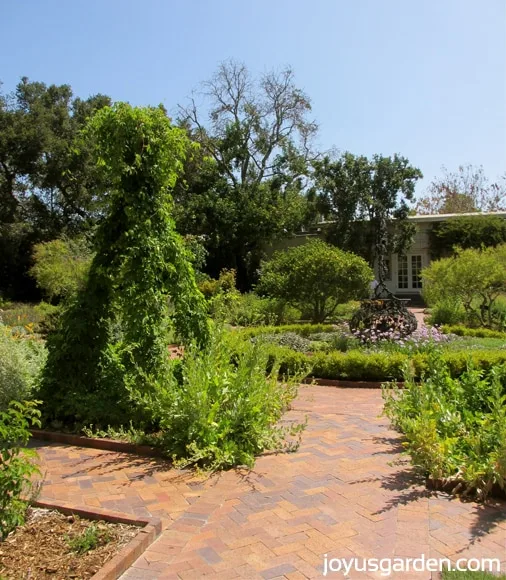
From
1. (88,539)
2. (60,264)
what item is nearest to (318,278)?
(60,264)

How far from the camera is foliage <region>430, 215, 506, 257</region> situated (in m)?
23.2

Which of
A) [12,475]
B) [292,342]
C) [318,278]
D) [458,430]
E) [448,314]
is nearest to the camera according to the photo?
[12,475]

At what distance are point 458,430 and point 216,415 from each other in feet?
7.01

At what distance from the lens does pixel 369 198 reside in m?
24.6

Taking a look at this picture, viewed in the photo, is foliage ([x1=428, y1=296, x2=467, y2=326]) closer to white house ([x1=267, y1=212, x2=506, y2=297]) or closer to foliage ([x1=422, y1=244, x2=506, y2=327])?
foliage ([x1=422, y1=244, x2=506, y2=327])

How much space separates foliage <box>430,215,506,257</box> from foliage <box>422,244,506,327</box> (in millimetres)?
7227

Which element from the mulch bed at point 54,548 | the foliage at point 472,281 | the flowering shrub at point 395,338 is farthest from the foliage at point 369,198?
the mulch bed at point 54,548

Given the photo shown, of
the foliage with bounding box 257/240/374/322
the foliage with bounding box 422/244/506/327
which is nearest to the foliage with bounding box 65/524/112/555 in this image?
the foliage with bounding box 257/240/374/322

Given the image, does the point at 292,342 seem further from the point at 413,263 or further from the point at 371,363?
the point at 413,263

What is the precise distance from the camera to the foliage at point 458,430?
3809 millimetres

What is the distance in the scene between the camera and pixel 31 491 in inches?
148

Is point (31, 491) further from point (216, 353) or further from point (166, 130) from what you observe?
point (166, 130)

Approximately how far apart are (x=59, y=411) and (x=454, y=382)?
4.18 meters

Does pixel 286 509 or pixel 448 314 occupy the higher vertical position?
pixel 448 314
